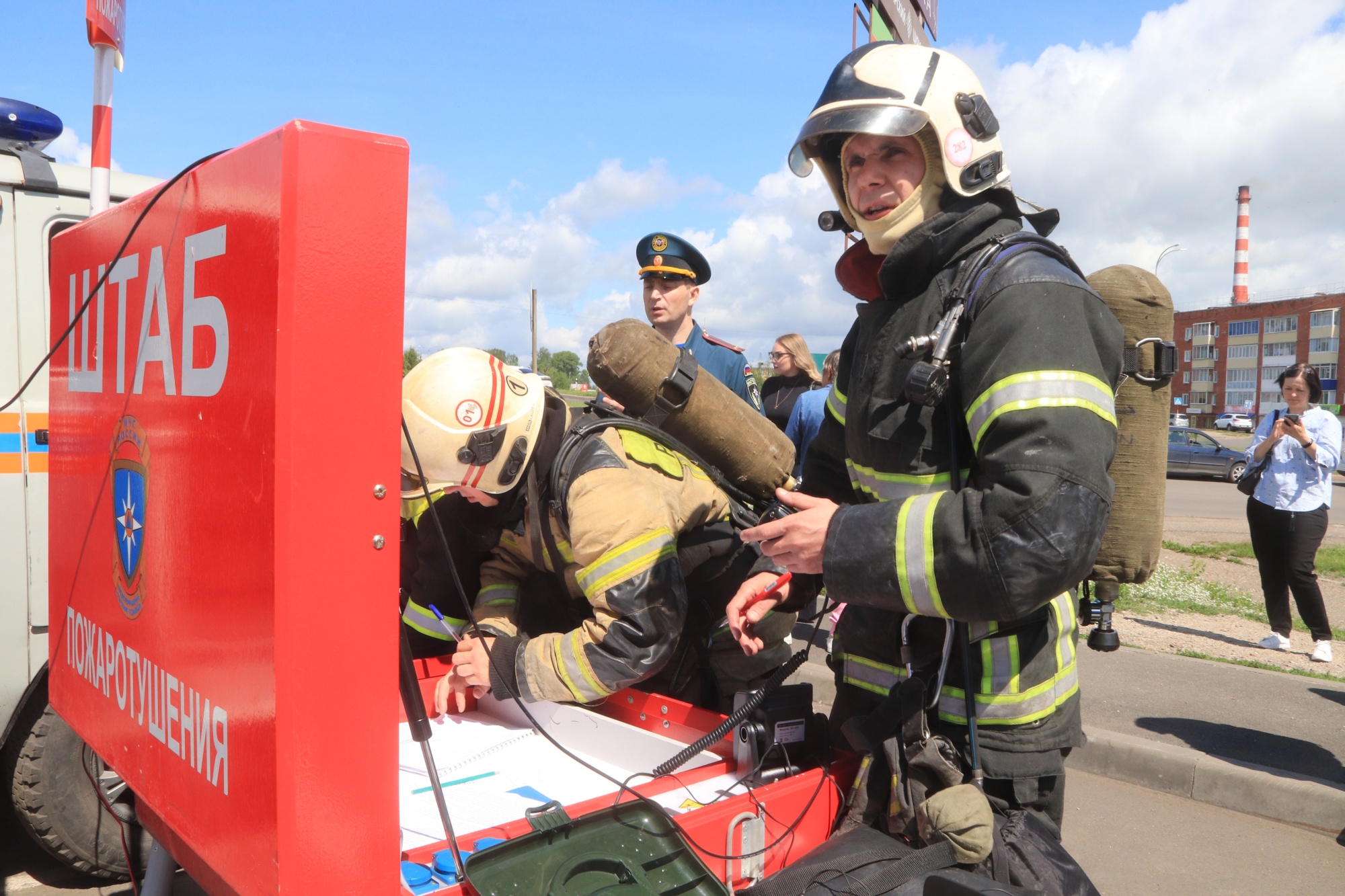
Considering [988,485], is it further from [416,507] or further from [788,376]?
[788,376]

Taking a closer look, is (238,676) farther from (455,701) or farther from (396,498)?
(455,701)

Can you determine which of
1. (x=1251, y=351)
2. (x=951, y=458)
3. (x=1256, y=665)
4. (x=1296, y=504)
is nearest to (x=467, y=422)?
(x=951, y=458)

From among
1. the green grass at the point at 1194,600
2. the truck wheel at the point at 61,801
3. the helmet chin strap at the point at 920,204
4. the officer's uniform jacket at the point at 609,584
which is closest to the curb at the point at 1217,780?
the officer's uniform jacket at the point at 609,584

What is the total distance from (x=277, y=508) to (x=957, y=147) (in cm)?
133

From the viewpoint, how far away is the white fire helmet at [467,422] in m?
2.41

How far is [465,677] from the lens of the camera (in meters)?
2.66

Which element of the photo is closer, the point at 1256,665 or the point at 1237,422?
the point at 1256,665

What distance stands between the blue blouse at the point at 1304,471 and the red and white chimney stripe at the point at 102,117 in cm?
696

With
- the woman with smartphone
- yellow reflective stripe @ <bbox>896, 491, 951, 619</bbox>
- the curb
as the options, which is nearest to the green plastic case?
yellow reflective stripe @ <bbox>896, 491, 951, 619</bbox>

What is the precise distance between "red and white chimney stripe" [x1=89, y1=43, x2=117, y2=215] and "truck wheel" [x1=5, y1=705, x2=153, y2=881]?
1.83 m

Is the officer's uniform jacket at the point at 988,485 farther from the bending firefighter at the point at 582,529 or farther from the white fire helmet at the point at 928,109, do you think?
the bending firefighter at the point at 582,529

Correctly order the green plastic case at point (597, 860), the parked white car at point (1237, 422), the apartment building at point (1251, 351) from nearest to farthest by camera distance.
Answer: the green plastic case at point (597, 860) < the parked white car at point (1237, 422) < the apartment building at point (1251, 351)

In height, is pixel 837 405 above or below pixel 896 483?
above

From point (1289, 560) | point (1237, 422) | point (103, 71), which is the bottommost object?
point (1289, 560)
